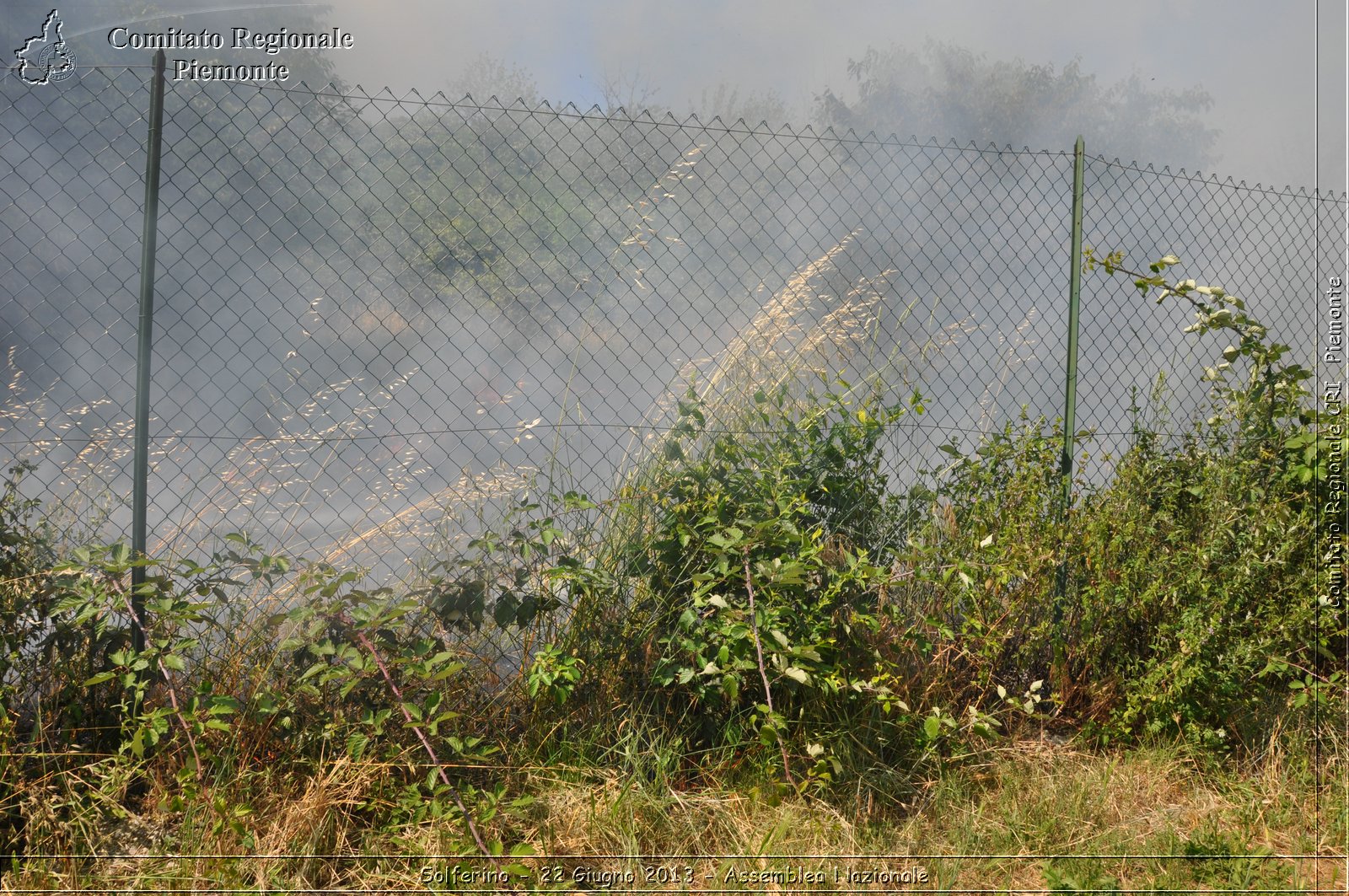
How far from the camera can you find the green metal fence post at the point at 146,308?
7.75 feet

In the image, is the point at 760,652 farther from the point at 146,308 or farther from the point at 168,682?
the point at 146,308

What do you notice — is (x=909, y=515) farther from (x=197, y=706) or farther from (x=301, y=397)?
(x=301, y=397)

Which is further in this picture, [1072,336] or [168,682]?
[1072,336]

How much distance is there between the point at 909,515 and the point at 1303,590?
1286 millimetres

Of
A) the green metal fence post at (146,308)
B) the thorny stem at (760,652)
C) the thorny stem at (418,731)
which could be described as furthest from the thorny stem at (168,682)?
the thorny stem at (760,652)

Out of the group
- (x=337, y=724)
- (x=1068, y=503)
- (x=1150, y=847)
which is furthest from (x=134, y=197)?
(x=1150, y=847)

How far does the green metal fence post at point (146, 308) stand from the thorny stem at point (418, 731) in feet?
2.05

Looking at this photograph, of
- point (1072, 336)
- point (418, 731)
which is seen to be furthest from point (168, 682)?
point (1072, 336)

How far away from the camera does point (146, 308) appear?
239 cm

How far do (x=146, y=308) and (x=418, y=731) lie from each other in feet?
4.46

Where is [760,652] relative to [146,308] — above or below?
below

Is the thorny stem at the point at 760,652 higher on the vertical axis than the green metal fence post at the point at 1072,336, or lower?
lower

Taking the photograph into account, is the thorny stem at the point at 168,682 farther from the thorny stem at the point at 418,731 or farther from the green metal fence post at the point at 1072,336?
the green metal fence post at the point at 1072,336

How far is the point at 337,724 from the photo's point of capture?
2.20 meters
